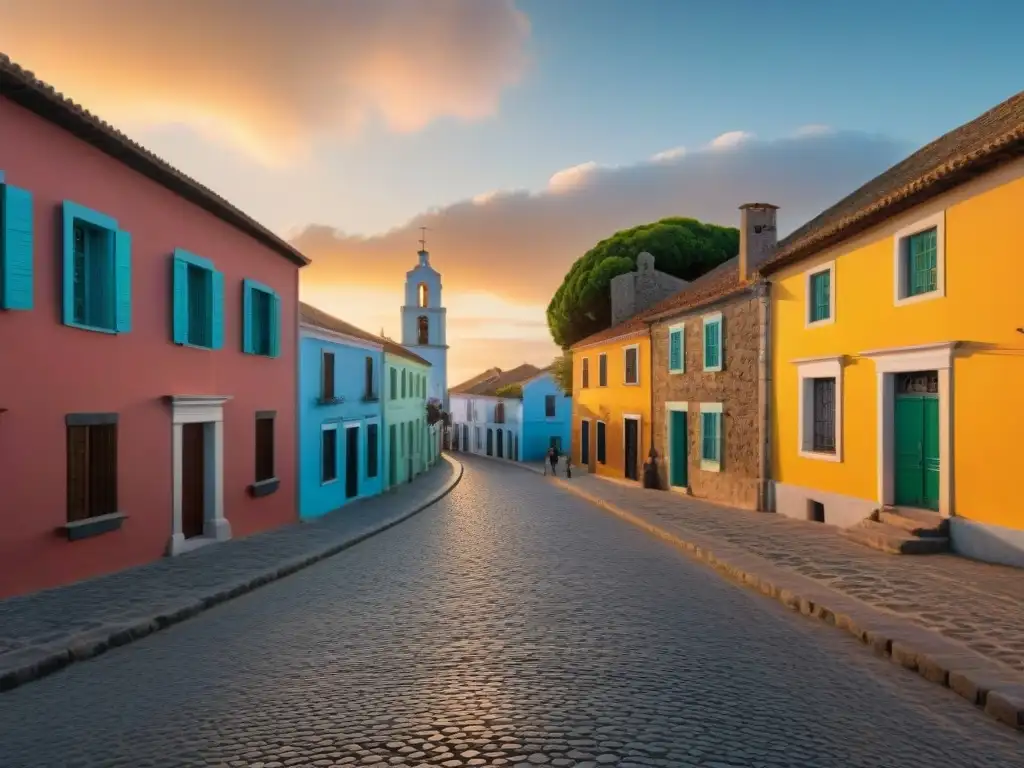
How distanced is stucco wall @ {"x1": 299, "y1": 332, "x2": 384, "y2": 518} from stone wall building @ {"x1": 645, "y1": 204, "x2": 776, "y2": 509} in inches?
386

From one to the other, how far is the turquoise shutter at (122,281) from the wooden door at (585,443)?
30.3m

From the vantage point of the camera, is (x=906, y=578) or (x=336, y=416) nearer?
(x=906, y=578)

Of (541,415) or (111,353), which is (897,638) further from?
(541,415)

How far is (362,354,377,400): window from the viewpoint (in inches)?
1126

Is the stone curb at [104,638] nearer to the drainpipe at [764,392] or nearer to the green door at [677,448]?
the drainpipe at [764,392]

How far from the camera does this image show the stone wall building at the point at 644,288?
130ft

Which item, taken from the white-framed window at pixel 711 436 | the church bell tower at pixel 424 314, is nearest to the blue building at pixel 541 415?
the church bell tower at pixel 424 314

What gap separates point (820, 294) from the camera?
59.8ft

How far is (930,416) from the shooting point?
46.5 ft

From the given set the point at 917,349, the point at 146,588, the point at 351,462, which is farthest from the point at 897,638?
the point at 351,462

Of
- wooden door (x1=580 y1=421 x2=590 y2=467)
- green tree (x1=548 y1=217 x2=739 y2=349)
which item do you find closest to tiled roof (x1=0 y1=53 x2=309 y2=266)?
wooden door (x1=580 y1=421 x2=590 y2=467)

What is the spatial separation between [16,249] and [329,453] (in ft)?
48.4

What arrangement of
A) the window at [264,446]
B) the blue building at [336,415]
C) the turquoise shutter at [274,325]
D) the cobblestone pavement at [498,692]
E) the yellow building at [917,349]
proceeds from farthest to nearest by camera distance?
1. the blue building at [336,415]
2. the turquoise shutter at [274,325]
3. the window at [264,446]
4. the yellow building at [917,349]
5. the cobblestone pavement at [498,692]

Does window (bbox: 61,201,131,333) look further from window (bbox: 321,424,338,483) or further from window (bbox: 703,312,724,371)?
window (bbox: 703,312,724,371)
